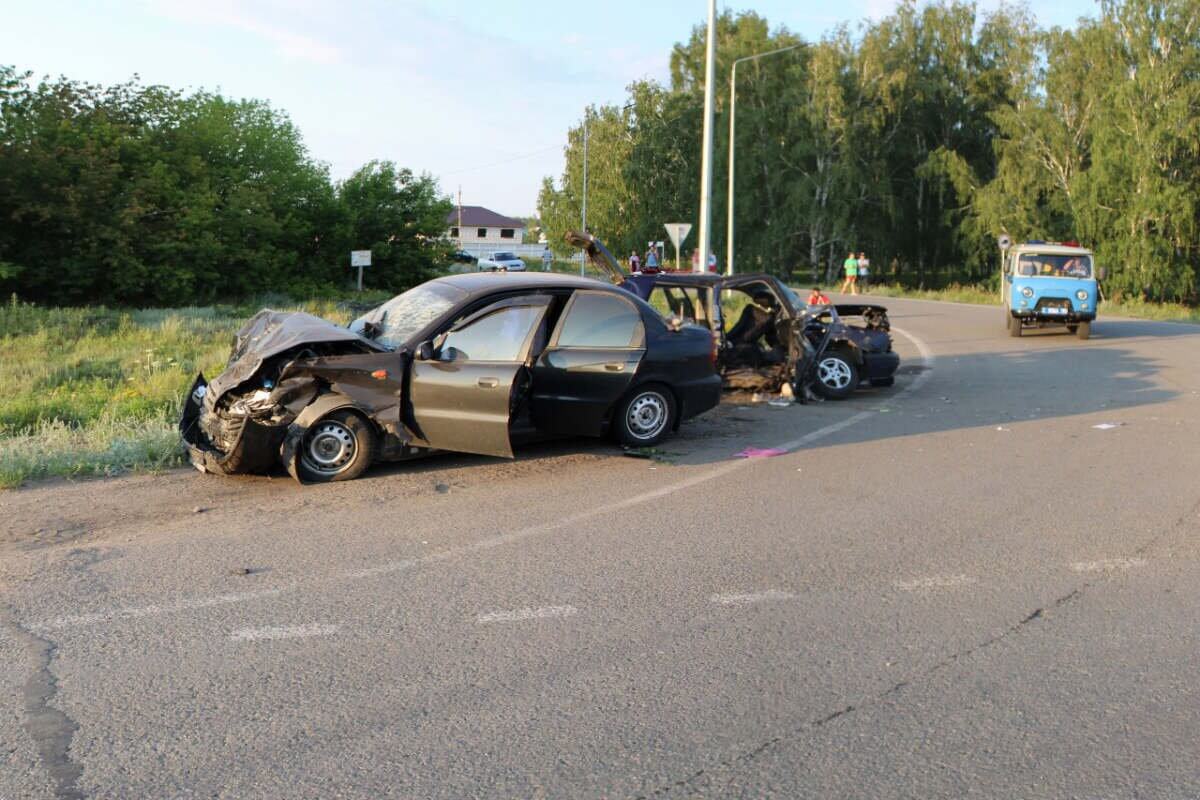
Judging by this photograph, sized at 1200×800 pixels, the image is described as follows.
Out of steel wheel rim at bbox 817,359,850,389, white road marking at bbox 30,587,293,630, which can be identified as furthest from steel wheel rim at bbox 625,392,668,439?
white road marking at bbox 30,587,293,630

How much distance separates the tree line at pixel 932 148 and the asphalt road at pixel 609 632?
40.8 metres

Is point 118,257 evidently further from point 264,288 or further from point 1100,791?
point 1100,791

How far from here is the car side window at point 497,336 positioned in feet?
27.2

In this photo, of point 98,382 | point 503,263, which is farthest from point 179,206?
point 503,263

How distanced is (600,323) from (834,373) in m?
4.93

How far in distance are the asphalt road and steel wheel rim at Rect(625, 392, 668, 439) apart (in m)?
0.56

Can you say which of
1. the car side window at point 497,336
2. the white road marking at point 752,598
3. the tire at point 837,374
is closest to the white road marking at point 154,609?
the white road marking at point 752,598

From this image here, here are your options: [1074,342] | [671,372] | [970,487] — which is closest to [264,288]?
[1074,342]

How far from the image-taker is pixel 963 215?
185 feet

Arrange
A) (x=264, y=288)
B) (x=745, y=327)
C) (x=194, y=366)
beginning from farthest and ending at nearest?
(x=264, y=288)
(x=194, y=366)
(x=745, y=327)

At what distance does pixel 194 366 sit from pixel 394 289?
846 inches

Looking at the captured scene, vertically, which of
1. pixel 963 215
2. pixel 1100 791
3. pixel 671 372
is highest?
pixel 963 215

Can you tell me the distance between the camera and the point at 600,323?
9102 mm

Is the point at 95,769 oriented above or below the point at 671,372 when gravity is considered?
below
